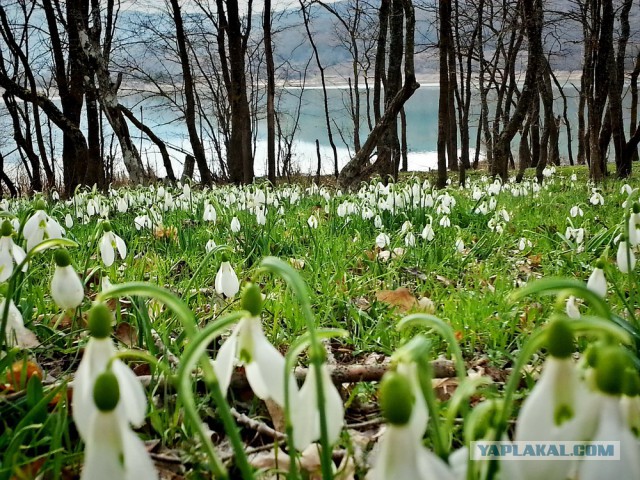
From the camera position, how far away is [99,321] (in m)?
0.70

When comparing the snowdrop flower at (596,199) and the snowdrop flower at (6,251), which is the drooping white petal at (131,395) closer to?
the snowdrop flower at (6,251)

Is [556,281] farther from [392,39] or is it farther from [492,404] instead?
[392,39]

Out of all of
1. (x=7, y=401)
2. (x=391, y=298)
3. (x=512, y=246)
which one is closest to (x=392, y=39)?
(x=512, y=246)

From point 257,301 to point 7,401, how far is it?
0.90 metres

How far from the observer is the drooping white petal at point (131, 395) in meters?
0.71

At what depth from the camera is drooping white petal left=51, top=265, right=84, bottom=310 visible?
47.9 inches

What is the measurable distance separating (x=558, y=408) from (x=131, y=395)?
0.51 metres

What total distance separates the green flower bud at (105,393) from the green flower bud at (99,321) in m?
0.14

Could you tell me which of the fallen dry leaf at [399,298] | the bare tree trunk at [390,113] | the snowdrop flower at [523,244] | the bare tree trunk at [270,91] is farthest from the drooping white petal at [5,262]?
the bare tree trunk at [270,91]

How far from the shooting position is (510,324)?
7.39 feet

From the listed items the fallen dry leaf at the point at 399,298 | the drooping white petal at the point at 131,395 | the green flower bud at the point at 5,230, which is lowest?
the fallen dry leaf at the point at 399,298

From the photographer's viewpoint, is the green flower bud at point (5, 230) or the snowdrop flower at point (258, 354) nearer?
the snowdrop flower at point (258, 354)

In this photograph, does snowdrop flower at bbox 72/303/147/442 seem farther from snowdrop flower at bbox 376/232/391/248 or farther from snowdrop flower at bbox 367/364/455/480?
snowdrop flower at bbox 376/232/391/248

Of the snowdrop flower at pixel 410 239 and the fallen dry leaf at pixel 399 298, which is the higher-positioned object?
the snowdrop flower at pixel 410 239
